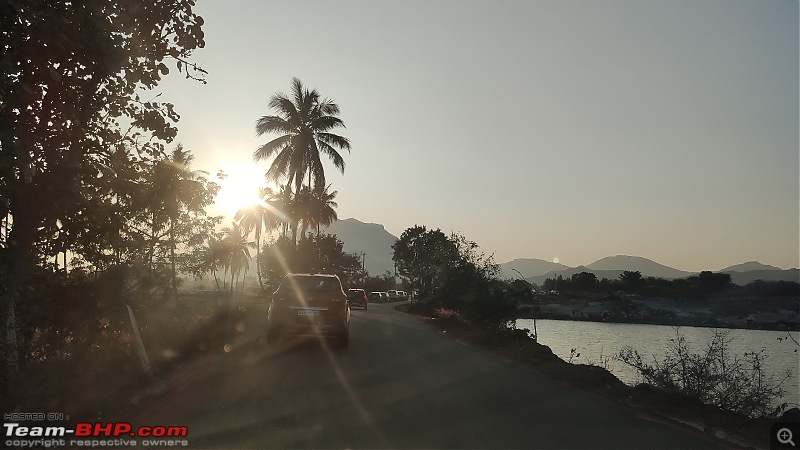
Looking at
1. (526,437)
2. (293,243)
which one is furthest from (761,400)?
(293,243)

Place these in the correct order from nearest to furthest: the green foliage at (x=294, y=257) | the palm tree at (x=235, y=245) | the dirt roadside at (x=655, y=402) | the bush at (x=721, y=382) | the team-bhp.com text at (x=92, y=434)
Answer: the team-bhp.com text at (x=92, y=434) → the dirt roadside at (x=655, y=402) → the bush at (x=721, y=382) → the green foliage at (x=294, y=257) → the palm tree at (x=235, y=245)

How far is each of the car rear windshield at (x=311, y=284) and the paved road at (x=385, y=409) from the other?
85.0 inches

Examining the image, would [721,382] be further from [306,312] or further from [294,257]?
[294,257]

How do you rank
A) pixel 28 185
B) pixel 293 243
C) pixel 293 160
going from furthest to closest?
pixel 293 243
pixel 293 160
pixel 28 185

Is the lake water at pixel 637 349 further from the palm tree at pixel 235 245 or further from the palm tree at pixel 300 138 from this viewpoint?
the palm tree at pixel 235 245

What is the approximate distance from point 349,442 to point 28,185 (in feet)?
16.7

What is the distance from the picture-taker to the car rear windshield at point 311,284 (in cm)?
1410

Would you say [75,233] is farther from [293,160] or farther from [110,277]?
[293,160]

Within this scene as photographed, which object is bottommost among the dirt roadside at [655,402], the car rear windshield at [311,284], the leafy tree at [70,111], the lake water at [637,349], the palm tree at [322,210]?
the lake water at [637,349]

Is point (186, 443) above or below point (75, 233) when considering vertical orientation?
below

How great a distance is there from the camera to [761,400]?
10891 mm

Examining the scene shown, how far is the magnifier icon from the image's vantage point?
7.15 meters

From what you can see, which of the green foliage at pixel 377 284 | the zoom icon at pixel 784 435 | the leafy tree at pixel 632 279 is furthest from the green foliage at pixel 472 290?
the leafy tree at pixel 632 279

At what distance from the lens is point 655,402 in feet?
33.0
